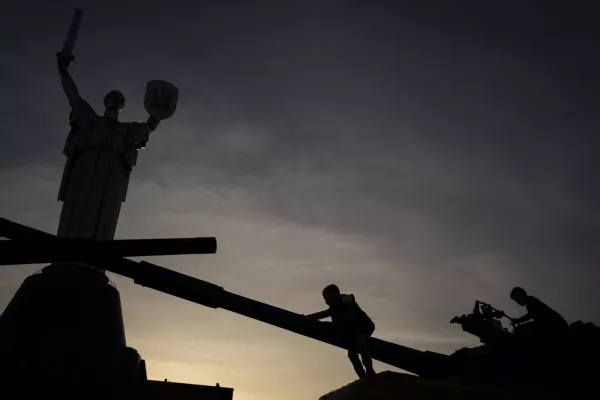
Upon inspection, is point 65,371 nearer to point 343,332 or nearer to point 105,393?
point 105,393

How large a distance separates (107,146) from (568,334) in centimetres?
883

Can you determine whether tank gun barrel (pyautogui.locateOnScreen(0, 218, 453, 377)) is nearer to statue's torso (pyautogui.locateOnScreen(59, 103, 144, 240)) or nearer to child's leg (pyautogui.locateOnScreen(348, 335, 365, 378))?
child's leg (pyautogui.locateOnScreen(348, 335, 365, 378))

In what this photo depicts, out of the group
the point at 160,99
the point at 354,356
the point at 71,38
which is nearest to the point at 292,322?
the point at 354,356

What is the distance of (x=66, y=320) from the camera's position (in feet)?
25.5

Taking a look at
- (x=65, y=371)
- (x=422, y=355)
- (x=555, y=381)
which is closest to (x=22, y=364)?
(x=65, y=371)

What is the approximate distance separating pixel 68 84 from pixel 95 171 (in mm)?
2201

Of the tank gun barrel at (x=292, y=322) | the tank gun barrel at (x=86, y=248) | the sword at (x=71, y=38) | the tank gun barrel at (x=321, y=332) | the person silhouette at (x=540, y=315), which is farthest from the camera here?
the sword at (x=71, y=38)

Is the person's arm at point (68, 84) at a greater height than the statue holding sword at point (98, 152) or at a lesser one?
greater

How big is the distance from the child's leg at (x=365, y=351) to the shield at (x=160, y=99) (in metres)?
6.79

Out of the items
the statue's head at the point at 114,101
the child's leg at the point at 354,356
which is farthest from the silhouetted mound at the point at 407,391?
the statue's head at the point at 114,101

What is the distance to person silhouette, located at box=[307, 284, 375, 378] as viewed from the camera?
6.05 metres

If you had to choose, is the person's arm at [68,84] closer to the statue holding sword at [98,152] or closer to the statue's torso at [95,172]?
the statue holding sword at [98,152]

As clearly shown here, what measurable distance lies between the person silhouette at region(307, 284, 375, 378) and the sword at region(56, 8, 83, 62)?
320 inches

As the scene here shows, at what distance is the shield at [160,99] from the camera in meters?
10.5
